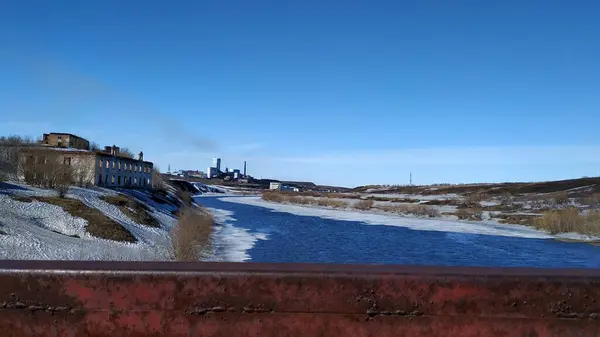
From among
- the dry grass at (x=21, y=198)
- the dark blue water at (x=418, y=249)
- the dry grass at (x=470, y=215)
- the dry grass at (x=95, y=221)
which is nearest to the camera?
the dark blue water at (x=418, y=249)

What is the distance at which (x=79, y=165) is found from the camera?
51562 millimetres

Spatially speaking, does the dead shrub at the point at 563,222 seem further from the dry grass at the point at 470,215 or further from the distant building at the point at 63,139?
the distant building at the point at 63,139

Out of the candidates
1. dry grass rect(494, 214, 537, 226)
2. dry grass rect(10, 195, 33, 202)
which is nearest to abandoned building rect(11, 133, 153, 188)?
dry grass rect(10, 195, 33, 202)

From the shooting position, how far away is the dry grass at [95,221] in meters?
21.8

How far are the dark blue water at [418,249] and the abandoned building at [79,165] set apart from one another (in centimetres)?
1663

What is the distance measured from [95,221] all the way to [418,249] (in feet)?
53.0

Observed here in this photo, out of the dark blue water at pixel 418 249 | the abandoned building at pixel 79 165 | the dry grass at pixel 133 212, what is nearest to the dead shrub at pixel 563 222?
the dark blue water at pixel 418 249

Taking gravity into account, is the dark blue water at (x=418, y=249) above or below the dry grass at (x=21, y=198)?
below

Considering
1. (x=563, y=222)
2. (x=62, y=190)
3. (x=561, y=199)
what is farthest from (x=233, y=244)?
(x=561, y=199)

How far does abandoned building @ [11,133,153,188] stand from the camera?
118 feet

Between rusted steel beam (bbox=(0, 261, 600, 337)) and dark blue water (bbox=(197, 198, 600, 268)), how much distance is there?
1720 cm

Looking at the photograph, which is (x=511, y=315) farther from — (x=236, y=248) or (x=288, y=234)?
(x=288, y=234)

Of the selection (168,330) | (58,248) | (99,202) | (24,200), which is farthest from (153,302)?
(99,202)

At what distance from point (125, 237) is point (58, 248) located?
16.6 feet
